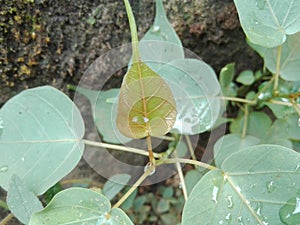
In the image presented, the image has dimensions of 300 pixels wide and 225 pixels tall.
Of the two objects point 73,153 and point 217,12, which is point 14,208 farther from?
point 217,12

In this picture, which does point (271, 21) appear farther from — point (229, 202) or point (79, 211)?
point (79, 211)

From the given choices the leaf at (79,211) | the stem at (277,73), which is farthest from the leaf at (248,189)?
the stem at (277,73)

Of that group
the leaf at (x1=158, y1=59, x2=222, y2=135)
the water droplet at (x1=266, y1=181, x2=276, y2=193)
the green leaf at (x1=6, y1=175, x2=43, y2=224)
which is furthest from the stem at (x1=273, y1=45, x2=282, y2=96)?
the green leaf at (x1=6, y1=175, x2=43, y2=224)

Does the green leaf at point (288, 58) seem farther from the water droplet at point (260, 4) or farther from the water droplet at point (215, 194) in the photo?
the water droplet at point (215, 194)

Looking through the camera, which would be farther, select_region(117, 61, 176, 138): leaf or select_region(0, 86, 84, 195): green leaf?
select_region(0, 86, 84, 195): green leaf

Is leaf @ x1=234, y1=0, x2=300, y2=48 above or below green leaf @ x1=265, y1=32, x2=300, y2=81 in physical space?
above

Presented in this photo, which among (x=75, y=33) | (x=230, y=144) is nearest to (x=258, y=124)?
(x=230, y=144)

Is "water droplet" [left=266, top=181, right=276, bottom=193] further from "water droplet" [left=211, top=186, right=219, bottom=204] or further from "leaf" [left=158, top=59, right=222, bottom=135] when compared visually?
"leaf" [left=158, top=59, right=222, bottom=135]
